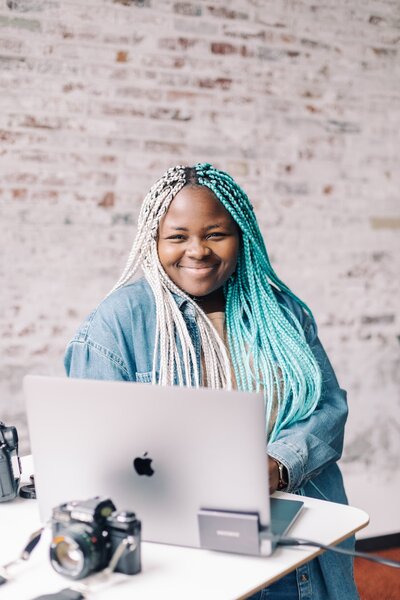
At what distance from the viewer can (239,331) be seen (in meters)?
1.78

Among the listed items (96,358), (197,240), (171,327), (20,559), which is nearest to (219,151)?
(197,240)

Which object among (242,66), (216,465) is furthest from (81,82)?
(216,465)

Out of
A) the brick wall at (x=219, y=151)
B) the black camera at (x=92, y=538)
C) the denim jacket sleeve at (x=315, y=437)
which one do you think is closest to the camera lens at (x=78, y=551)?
the black camera at (x=92, y=538)

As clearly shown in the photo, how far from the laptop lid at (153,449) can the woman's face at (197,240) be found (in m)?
0.64

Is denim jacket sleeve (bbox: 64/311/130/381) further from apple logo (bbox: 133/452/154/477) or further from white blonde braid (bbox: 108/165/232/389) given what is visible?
apple logo (bbox: 133/452/154/477)

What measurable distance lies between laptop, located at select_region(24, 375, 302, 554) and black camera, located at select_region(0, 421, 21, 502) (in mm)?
202

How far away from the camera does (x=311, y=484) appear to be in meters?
1.64

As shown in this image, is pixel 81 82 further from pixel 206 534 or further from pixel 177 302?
pixel 206 534

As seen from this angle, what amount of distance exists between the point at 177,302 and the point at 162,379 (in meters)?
0.22

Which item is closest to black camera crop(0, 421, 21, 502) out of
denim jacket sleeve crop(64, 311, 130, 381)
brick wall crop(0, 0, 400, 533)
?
denim jacket sleeve crop(64, 311, 130, 381)

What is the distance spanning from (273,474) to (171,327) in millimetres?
471

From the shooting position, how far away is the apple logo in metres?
1.15

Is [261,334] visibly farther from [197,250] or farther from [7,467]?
[7,467]

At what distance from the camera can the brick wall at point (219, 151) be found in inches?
105
